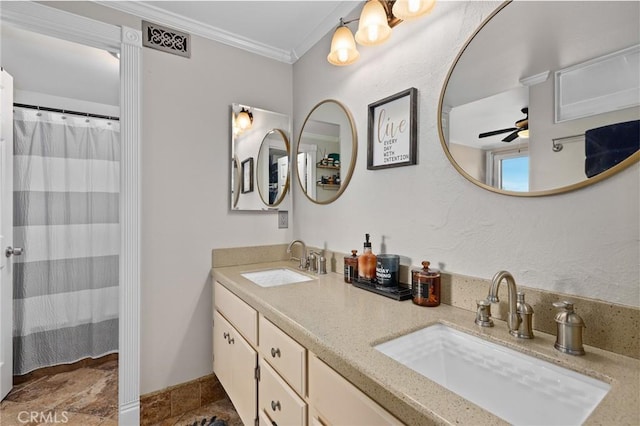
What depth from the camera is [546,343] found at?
0.84 metres

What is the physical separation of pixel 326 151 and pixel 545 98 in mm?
1177

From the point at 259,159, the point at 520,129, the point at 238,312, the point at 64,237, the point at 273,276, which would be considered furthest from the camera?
the point at 64,237

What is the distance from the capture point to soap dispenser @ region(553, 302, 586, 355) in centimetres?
78

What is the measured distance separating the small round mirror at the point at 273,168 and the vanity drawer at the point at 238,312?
72cm

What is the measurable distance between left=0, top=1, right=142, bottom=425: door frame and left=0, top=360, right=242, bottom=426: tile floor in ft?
1.03

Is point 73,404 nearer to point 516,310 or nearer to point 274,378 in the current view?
point 274,378

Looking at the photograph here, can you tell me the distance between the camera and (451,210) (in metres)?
1.20

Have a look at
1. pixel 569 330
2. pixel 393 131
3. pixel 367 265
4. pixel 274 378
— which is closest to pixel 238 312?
pixel 274 378

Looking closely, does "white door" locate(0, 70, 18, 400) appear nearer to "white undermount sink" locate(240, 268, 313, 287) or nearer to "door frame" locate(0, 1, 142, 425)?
"door frame" locate(0, 1, 142, 425)

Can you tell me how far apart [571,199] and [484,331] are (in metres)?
0.47

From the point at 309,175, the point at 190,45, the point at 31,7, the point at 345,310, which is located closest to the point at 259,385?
the point at 345,310

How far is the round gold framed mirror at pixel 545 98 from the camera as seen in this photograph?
31.2 inches

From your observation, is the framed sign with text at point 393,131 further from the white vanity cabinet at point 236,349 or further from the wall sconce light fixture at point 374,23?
the white vanity cabinet at point 236,349

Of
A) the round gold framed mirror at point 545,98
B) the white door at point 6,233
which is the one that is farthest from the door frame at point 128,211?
the round gold framed mirror at point 545,98
